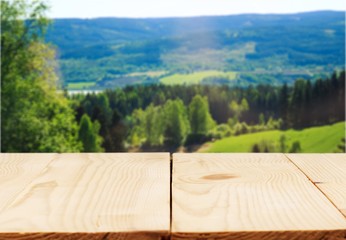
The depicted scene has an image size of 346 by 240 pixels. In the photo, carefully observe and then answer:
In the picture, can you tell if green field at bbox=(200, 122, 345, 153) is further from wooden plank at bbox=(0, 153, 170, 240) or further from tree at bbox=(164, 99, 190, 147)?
wooden plank at bbox=(0, 153, 170, 240)

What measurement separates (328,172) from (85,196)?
55 centimetres

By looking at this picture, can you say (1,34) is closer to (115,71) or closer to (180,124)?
(180,124)

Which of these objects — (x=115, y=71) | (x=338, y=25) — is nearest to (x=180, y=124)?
(x=115, y=71)

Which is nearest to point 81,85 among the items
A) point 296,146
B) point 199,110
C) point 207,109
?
point 199,110

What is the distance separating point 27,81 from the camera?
66.9 ft

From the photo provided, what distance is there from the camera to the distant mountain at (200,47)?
225 feet

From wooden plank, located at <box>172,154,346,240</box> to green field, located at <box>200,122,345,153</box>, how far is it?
154 ft

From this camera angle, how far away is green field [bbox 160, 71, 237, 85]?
222ft

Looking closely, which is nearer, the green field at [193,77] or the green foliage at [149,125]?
the green foliage at [149,125]

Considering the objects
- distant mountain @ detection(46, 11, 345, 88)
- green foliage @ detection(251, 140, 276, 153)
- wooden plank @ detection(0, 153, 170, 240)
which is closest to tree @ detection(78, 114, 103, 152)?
green foliage @ detection(251, 140, 276, 153)

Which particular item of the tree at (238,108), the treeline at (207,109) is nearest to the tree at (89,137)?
the treeline at (207,109)

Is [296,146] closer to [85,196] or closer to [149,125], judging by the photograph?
[149,125]

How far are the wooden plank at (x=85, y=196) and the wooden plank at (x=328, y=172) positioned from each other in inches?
12.0

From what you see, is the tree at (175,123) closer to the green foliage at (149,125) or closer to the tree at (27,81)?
the green foliage at (149,125)
